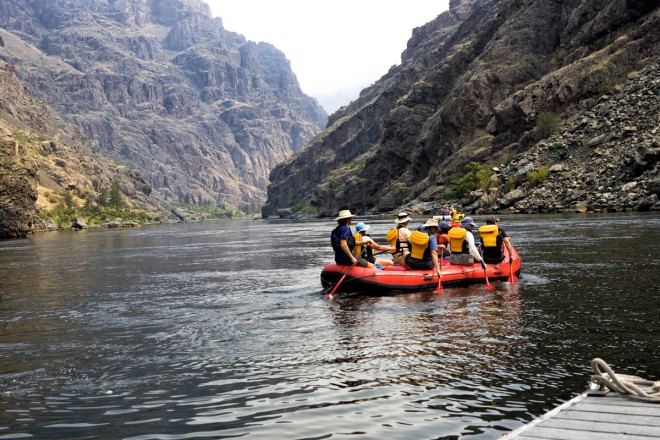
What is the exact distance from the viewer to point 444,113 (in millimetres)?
130750

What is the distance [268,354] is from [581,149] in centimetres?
7059

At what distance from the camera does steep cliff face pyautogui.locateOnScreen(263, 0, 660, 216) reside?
294ft

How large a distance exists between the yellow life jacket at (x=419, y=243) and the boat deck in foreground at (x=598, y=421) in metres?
12.3

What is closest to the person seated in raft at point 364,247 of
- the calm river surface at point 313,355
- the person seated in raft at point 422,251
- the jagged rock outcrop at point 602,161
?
the person seated in raft at point 422,251

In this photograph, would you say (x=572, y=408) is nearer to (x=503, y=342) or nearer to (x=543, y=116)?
(x=503, y=342)

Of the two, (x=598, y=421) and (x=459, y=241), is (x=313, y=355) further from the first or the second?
(x=459, y=241)

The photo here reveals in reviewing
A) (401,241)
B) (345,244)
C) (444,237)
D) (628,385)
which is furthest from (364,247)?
(628,385)

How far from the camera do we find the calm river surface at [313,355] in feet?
25.7

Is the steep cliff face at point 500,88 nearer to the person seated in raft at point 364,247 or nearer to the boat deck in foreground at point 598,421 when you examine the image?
the person seated in raft at point 364,247

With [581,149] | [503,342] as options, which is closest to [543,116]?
[581,149]

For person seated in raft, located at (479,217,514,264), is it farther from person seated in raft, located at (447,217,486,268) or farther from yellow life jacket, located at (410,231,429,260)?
yellow life jacket, located at (410,231,429,260)

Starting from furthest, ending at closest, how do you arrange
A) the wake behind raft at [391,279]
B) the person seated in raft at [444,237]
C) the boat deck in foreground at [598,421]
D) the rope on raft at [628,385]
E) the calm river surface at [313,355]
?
1. the person seated in raft at [444,237]
2. the wake behind raft at [391,279]
3. the calm river surface at [313,355]
4. the rope on raft at [628,385]
5. the boat deck in foreground at [598,421]

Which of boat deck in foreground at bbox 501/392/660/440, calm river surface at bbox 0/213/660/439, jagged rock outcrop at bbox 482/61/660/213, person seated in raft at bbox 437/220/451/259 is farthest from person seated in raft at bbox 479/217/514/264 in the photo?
jagged rock outcrop at bbox 482/61/660/213

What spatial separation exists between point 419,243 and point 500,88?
111 metres
